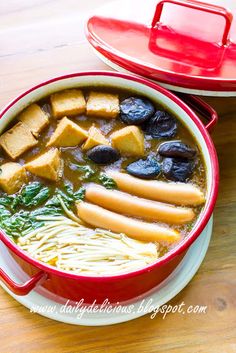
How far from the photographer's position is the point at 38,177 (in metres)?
1.48

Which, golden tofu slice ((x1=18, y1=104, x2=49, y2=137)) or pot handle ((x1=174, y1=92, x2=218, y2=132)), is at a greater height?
golden tofu slice ((x1=18, y1=104, x2=49, y2=137))

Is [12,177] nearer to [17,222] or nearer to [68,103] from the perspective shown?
[17,222]

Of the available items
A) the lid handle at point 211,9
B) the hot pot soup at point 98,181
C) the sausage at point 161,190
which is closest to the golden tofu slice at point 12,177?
the hot pot soup at point 98,181

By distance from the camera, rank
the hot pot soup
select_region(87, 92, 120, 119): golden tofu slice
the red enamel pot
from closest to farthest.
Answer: the red enamel pot < the hot pot soup < select_region(87, 92, 120, 119): golden tofu slice

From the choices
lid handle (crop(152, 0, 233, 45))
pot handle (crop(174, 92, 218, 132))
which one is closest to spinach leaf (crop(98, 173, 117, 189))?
pot handle (crop(174, 92, 218, 132))

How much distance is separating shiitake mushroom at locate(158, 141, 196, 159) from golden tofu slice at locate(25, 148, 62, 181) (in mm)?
269

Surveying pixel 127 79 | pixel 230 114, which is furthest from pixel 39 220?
pixel 230 114

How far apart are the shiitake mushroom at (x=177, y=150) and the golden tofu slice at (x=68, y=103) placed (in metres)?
0.26

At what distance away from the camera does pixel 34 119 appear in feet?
5.12

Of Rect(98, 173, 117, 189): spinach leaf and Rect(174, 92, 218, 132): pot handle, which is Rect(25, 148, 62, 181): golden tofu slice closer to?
Rect(98, 173, 117, 189): spinach leaf

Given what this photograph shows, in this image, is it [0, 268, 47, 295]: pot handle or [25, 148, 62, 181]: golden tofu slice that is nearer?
[0, 268, 47, 295]: pot handle

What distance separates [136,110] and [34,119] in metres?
0.27

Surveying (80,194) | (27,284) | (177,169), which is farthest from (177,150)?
(27,284)

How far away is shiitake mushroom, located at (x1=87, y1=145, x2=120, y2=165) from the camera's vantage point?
4.90 feet
